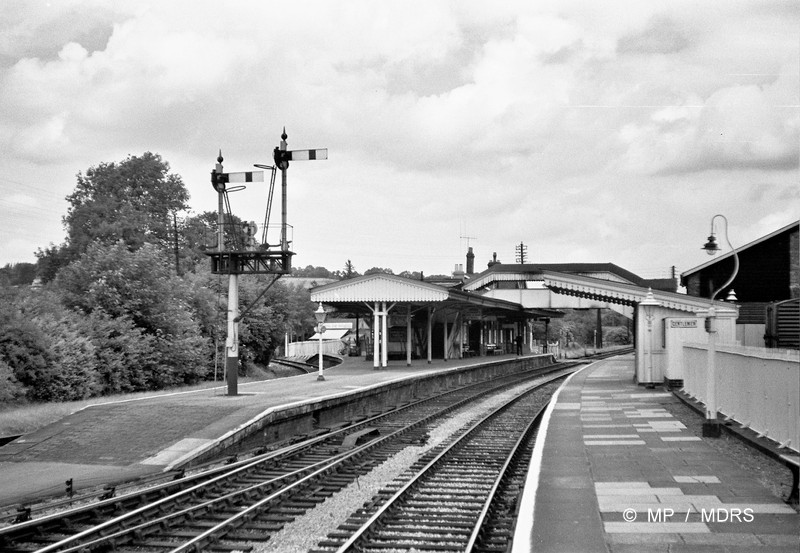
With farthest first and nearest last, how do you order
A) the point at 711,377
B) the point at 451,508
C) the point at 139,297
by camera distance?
the point at 139,297
the point at 711,377
the point at 451,508

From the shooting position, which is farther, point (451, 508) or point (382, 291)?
point (382, 291)

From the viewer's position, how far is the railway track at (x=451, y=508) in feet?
25.4

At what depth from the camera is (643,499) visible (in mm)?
8641

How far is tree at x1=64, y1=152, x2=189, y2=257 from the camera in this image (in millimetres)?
56188

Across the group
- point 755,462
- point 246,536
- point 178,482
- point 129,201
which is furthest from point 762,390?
point 129,201

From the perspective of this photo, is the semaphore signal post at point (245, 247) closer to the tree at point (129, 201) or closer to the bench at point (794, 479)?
the bench at point (794, 479)

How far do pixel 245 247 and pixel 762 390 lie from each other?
12.0 m

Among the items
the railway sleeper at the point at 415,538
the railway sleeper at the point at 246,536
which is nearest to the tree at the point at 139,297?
the railway sleeper at the point at 246,536

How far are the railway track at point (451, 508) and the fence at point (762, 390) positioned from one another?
342 cm

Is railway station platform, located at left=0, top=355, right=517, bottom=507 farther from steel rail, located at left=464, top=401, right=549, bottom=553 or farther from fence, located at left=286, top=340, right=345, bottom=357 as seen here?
fence, located at left=286, top=340, right=345, bottom=357

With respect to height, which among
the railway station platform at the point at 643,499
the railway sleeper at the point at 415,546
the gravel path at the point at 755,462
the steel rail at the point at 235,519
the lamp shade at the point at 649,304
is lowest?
the railway sleeper at the point at 415,546

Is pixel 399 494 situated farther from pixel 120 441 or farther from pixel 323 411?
pixel 323 411

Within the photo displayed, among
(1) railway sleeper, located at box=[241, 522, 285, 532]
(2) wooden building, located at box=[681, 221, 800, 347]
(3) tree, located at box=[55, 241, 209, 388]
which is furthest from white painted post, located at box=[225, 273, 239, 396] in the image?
(2) wooden building, located at box=[681, 221, 800, 347]

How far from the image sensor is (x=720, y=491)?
29.0ft
